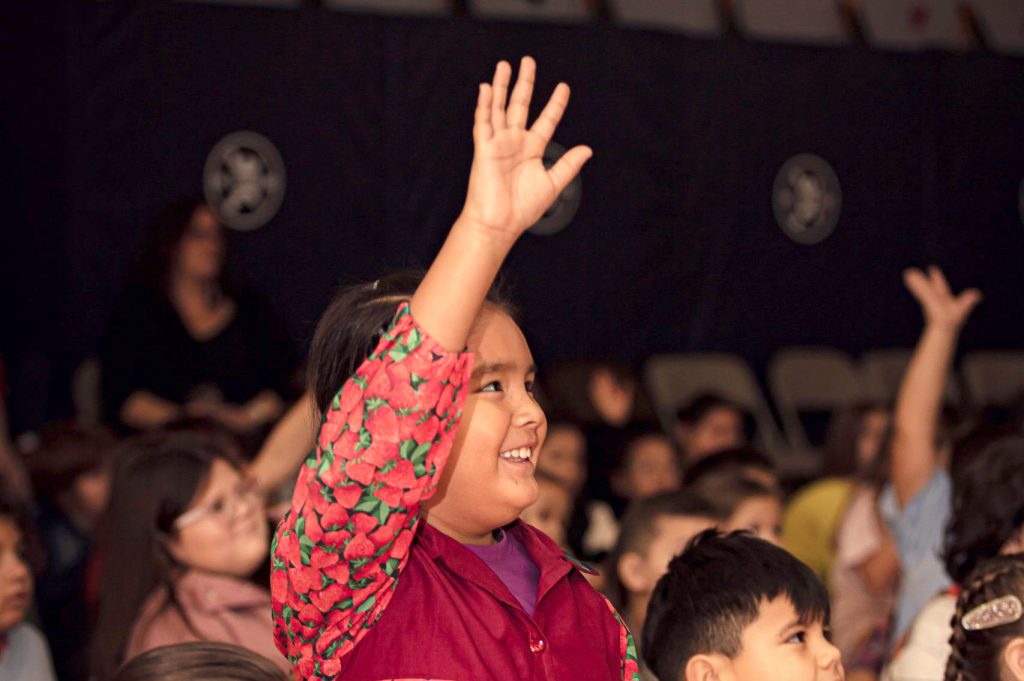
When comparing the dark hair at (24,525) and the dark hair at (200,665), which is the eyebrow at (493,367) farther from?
the dark hair at (24,525)

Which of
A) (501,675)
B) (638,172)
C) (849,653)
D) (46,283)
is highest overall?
(638,172)

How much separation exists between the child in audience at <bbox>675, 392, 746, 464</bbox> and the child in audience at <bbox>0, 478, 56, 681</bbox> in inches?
130

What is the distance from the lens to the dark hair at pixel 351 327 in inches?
60.7

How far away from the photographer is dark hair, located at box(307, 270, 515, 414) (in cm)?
154

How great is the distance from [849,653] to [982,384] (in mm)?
5004

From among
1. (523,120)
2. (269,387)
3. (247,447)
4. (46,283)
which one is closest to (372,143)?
(46,283)

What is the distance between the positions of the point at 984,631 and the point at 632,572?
43.0 inches

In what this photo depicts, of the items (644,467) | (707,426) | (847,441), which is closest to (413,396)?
(644,467)

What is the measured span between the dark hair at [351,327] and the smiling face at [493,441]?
9 cm

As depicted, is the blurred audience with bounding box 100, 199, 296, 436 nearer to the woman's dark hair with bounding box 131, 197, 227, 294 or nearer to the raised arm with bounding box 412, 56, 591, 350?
the woman's dark hair with bounding box 131, 197, 227, 294

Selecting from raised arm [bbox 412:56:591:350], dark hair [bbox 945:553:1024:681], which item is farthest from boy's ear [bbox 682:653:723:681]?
raised arm [bbox 412:56:591:350]

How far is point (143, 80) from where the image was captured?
20.9 ft

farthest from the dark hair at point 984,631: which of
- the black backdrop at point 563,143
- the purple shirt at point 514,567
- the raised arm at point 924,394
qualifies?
the black backdrop at point 563,143

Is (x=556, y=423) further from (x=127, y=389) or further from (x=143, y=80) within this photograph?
(x=143, y=80)
